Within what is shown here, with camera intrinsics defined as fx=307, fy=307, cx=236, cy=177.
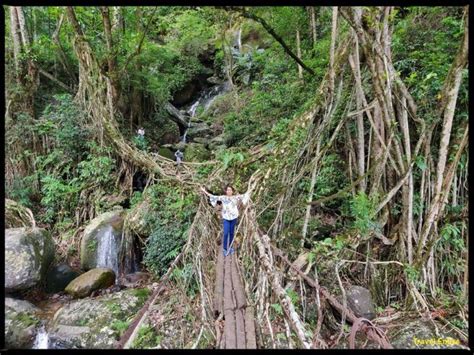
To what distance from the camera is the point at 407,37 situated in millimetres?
4770

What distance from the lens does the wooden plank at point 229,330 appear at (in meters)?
2.70

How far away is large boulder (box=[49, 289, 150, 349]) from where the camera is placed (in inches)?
159

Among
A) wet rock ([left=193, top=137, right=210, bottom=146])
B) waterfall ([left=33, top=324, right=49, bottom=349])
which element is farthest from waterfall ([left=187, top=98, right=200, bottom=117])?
waterfall ([left=33, top=324, right=49, bottom=349])

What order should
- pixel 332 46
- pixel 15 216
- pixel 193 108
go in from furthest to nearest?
pixel 193 108, pixel 15 216, pixel 332 46

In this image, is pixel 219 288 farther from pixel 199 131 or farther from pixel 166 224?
pixel 199 131

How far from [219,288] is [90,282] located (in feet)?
9.16

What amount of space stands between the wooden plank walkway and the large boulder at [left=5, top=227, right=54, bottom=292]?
10.3ft

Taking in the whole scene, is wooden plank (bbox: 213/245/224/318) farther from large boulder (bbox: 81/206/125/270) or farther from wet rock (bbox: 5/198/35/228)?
wet rock (bbox: 5/198/35/228)

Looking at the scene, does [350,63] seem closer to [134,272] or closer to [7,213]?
[134,272]

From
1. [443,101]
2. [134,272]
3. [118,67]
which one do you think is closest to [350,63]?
[443,101]

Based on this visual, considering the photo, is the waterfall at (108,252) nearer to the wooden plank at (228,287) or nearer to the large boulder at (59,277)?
the large boulder at (59,277)

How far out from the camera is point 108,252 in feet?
19.1

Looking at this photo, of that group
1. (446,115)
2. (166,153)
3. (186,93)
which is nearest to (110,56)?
(166,153)

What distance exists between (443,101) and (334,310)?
9.01 ft
